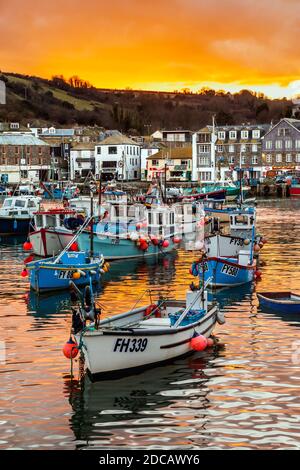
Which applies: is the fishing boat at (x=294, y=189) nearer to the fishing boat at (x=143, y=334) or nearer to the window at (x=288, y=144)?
the window at (x=288, y=144)

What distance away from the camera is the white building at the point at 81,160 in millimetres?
137750

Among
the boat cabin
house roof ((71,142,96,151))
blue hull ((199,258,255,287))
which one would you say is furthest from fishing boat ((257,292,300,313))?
house roof ((71,142,96,151))

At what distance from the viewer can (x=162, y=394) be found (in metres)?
19.9

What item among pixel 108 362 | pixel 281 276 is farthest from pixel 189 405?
pixel 281 276

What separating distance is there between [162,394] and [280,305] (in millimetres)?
10302

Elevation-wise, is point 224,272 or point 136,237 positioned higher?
point 136,237

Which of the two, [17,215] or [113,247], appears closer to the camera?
[113,247]

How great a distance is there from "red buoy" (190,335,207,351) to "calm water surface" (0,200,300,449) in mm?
391

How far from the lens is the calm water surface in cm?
1698

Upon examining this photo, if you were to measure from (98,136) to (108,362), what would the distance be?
137480mm

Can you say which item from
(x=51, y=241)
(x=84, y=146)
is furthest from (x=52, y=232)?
(x=84, y=146)

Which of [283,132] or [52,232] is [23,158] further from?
[52,232]

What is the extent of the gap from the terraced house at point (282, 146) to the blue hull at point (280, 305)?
337 feet
